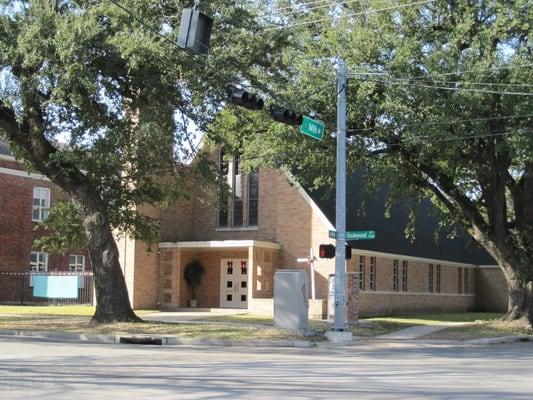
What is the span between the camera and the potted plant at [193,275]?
116ft

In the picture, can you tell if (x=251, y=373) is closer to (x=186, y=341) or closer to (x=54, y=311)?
(x=186, y=341)

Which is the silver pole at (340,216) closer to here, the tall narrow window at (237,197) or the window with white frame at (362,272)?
the window with white frame at (362,272)

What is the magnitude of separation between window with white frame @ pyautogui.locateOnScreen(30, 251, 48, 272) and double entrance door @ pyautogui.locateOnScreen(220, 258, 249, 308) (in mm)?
13880

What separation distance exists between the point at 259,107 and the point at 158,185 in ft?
30.5

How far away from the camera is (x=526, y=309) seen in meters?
26.6

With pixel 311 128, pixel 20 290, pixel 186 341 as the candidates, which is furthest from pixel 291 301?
pixel 20 290

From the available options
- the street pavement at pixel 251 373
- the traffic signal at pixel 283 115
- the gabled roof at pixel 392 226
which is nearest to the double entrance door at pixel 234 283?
the gabled roof at pixel 392 226

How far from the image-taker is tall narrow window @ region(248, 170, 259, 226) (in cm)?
3481

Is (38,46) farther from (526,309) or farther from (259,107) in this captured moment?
(526,309)

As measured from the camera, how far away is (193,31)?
43.1ft

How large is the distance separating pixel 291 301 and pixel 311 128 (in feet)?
17.8

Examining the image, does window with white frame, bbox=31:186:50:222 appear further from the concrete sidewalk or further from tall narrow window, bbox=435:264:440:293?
the concrete sidewalk

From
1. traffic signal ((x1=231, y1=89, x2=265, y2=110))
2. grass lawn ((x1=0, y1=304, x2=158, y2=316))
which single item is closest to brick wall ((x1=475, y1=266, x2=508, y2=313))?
grass lawn ((x1=0, y1=304, x2=158, y2=316))

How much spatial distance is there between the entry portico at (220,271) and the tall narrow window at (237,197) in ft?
5.19
